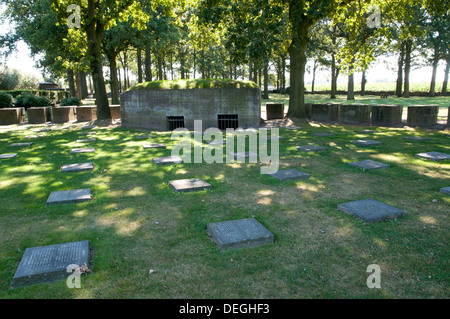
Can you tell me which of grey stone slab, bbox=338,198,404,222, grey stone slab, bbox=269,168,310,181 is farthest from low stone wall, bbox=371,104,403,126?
grey stone slab, bbox=338,198,404,222

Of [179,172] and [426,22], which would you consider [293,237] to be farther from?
[426,22]

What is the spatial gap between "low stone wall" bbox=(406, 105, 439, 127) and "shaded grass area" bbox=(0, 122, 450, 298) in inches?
297

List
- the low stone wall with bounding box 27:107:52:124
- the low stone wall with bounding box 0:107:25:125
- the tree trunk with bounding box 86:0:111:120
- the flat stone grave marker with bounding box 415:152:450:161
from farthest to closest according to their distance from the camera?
the low stone wall with bounding box 27:107:52:124 → the low stone wall with bounding box 0:107:25:125 → the tree trunk with bounding box 86:0:111:120 → the flat stone grave marker with bounding box 415:152:450:161

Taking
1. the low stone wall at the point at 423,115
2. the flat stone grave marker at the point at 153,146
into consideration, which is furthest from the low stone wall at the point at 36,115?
the low stone wall at the point at 423,115

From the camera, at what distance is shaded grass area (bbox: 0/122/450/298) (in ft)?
9.57

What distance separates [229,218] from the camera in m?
4.37

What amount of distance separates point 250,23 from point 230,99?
12.3 feet

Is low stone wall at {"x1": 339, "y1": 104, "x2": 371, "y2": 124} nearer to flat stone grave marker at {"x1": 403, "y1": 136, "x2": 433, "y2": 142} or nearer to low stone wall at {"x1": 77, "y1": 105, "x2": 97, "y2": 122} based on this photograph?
flat stone grave marker at {"x1": 403, "y1": 136, "x2": 433, "y2": 142}

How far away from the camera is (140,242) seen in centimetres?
376

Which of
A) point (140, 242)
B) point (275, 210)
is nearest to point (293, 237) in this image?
point (275, 210)

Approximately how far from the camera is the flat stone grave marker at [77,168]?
6905 mm

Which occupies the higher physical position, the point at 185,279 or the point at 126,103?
the point at 126,103

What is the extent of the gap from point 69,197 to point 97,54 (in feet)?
43.8

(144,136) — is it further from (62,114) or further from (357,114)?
(357,114)
